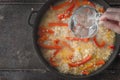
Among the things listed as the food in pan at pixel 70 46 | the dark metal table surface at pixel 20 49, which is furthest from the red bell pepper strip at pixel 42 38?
the dark metal table surface at pixel 20 49

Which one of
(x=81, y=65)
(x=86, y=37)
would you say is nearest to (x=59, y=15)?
(x=86, y=37)

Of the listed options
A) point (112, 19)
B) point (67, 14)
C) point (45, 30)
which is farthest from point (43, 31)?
point (112, 19)

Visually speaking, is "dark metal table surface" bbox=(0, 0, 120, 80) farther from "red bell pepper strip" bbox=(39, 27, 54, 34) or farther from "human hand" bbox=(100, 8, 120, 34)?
"human hand" bbox=(100, 8, 120, 34)

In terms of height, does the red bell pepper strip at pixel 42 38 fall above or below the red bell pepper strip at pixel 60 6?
below

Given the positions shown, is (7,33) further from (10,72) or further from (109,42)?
(109,42)

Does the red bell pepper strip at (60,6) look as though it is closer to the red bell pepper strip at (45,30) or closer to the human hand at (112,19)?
the red bell pepper strip at (45,30)

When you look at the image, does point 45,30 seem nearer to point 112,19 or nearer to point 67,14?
point 67,14
